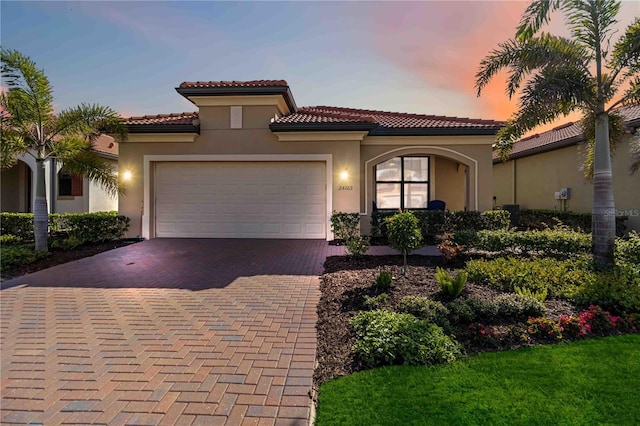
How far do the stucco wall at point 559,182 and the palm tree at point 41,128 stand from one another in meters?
17.6

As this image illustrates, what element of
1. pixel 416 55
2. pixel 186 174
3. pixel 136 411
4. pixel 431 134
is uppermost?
pixel 416 55

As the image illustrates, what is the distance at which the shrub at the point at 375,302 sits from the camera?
4.77 metres

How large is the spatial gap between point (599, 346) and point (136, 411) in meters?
4.83

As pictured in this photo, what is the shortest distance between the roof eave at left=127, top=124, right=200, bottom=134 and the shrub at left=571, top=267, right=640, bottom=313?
37.5 ft

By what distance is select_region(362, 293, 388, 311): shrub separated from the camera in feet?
15.6

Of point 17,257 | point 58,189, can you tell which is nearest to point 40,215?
point 17,257

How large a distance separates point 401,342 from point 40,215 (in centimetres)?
1047

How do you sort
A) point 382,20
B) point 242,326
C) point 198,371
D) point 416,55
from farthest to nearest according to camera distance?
point 416,55, point 382,20, point 242,326, point 198,371

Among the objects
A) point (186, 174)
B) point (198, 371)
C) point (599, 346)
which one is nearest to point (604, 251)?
point (599, 346)

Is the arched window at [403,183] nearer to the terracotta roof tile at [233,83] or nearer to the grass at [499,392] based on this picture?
the terracotta roof tile at [233,83]

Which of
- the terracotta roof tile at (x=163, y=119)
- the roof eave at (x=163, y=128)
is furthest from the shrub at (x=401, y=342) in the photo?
the terracotta roof tile at (x=163, y=119)

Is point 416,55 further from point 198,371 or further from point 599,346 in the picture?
point 198,371

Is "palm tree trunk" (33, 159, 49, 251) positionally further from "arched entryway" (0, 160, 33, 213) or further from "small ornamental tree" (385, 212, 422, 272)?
"arched entryway" (0, 160, 33, 213)

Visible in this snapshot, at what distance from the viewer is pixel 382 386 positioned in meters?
3.05
